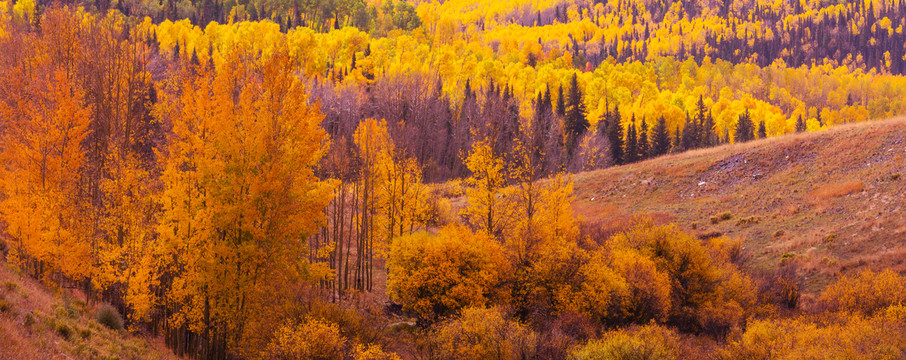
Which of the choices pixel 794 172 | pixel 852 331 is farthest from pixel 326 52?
pixel 852 331

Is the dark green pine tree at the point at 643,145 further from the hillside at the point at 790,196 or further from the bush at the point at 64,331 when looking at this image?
the bush at the point at 64,331

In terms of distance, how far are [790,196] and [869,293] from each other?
58.8 ft

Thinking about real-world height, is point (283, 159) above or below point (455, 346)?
above

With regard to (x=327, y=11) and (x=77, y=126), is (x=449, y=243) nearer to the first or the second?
(x=77, y=126)

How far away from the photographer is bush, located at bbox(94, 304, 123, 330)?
21.4 metres

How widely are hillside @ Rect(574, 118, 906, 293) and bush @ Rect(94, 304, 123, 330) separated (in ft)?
108

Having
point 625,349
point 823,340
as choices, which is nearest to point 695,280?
point 823,340

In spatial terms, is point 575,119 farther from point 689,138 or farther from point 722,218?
point 722,218

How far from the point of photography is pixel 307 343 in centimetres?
2050

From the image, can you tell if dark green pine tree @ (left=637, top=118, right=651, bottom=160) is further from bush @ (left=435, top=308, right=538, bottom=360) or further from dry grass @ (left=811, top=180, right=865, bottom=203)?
bush @ (left=435, top=308, right=538, bottom=360)

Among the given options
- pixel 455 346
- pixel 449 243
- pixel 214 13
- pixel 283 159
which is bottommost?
pixel 455 346

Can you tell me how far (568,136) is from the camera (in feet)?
284

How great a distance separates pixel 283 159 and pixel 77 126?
493 inches

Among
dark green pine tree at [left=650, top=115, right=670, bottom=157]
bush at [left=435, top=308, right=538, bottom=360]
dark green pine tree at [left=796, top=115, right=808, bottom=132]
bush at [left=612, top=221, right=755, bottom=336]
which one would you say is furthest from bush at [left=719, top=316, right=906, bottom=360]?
dark green pine tree at [left=796, top=115, right=808, bottom=132]
